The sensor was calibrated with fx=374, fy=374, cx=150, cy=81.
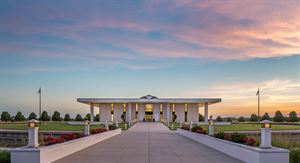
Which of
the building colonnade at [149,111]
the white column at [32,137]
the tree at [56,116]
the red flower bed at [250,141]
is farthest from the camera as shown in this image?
the tree at [56,116]

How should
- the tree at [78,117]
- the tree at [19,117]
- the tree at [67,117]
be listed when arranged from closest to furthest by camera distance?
the tree at [19,117], the tree at [78,117], the tree at [67,117]

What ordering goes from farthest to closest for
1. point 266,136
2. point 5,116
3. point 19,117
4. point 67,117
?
point 67,117
point 5,116
point 19,117
point 266,136

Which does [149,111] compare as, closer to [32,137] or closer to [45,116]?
[45,116]

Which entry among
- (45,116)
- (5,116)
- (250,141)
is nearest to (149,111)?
(45,116)

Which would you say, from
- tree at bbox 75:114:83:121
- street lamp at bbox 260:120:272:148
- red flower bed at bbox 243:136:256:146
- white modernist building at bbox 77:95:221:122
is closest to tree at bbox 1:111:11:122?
tree at bbox 75:114:83:121

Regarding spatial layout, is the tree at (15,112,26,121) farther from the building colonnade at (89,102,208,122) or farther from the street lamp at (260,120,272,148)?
the street lamp at (260,120,272,148)

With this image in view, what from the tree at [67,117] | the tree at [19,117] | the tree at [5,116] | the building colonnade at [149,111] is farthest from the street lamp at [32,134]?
the tree at [67,117]

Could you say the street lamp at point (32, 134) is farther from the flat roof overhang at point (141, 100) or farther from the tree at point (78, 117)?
the tree at point (78, 117)

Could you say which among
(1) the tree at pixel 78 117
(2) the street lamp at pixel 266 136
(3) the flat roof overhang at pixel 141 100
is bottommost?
(1) the tree at pixel 78 117

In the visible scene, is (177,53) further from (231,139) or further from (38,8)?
(231,139)

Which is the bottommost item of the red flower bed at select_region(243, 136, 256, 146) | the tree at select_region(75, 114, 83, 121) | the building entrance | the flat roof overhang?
the tree at select_region(75, 114, 83, 121)

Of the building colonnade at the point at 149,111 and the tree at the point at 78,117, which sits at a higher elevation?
the building colonnade at the point at 149,111

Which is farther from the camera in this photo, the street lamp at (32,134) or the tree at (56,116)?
the tree at (56,116)

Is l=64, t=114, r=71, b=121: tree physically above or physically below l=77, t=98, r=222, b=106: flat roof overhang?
below
